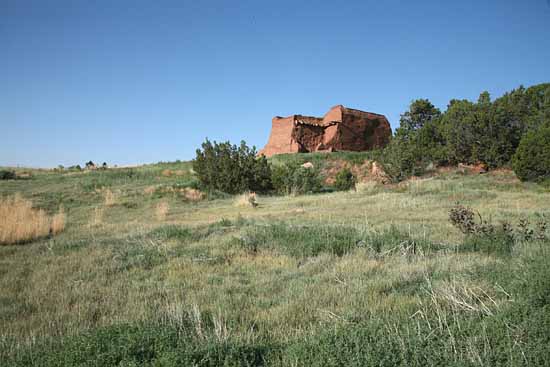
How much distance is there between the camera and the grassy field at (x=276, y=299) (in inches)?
102

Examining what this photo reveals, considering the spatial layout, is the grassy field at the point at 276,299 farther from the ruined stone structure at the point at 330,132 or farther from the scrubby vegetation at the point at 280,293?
the ruined stone structure at the point at 330,132

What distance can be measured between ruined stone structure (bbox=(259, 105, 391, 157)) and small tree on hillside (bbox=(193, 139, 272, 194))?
→ 14.4m

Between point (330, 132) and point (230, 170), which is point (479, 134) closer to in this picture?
point (230, 170)

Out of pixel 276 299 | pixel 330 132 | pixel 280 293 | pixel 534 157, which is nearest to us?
pixel 276 299

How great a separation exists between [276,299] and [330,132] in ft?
111

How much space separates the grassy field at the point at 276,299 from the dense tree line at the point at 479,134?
46.9ft

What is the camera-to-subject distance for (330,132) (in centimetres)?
3700

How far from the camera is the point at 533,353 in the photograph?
235cm

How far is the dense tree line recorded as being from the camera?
20.7m

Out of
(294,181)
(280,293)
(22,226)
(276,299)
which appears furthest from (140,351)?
(294,181)

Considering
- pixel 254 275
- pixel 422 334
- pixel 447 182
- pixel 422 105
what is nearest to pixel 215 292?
pixel 254 275

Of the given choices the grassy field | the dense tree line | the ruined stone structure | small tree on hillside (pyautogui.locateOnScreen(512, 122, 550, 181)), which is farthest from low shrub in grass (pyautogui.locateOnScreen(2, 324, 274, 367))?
the ruined stone structure

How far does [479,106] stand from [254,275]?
2199 cm

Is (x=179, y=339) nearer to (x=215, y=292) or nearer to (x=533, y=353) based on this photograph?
(x=215, y=292)
